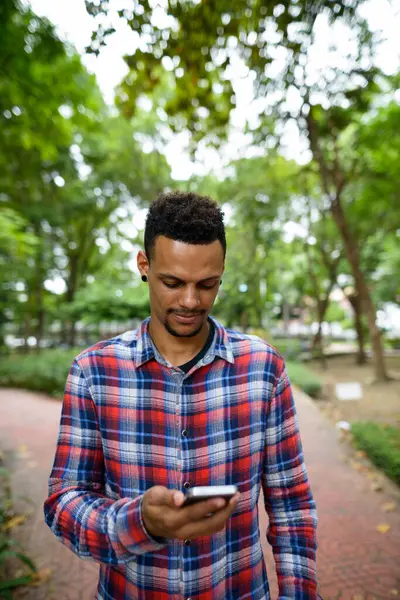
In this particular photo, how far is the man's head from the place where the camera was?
1336mm

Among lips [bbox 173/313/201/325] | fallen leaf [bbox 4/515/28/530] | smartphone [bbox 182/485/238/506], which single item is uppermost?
lips [bbox 173/313/201/325]

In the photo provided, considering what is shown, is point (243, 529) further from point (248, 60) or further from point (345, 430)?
point (345, 430)

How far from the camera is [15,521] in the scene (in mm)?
4133

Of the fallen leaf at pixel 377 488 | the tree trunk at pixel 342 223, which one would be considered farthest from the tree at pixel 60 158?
the fallen leaf at pixel 377 488

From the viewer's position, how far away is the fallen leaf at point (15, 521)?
157 inches

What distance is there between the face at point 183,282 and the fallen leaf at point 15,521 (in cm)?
384

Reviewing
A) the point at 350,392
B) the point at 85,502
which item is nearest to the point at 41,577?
the point at 85,502

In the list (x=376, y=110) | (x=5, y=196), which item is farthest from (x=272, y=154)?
(x=5, y=196)

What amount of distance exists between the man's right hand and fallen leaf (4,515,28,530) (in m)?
3.90

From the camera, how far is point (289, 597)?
1.31 meters

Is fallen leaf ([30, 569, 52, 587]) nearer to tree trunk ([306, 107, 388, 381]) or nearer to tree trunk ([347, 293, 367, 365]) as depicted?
tree trunk ([306, 107, 388, 381])

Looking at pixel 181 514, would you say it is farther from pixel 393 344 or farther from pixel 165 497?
pixel 393 344

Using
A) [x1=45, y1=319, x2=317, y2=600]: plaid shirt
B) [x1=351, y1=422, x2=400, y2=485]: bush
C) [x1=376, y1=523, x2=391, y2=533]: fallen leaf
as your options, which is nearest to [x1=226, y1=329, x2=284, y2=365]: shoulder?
[x1=45, y1=319, x2=317, y2=600]: plaid shirt

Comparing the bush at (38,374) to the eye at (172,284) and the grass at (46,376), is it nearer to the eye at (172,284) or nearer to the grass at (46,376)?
the grass at (46,376)
